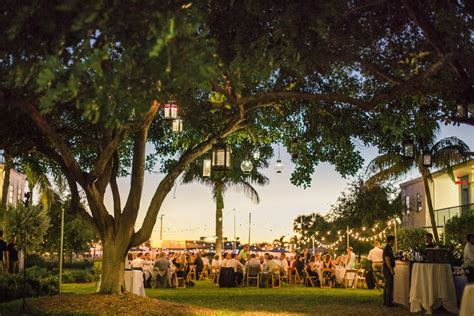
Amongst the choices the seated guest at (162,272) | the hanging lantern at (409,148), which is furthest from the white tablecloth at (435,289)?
the seated guest at (162,272)

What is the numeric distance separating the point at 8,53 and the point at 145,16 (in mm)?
2055

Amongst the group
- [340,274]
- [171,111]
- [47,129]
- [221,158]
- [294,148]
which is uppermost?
[171,111]

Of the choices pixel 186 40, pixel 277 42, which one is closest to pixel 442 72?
pixel 277 42

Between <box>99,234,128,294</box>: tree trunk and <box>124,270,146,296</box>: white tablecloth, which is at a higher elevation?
<box>99,234,128,294</box>: tree trunk

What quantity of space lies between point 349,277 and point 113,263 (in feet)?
42.7

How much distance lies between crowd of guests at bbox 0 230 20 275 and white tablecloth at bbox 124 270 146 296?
4.71 metres

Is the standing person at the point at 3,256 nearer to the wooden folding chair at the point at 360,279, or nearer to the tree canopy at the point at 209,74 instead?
the tree canopy at the point at 209,74

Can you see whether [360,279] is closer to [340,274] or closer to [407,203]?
[340,274]

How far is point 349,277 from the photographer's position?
25.9 meters

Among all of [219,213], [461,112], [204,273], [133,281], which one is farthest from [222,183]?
[461,112]

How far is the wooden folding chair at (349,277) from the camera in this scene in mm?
25234

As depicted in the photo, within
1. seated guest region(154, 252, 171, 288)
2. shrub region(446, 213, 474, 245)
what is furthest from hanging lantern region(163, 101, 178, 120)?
shrub region(446, 213, 474, 245)

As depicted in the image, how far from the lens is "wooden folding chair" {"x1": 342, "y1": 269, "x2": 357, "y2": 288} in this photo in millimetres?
25234

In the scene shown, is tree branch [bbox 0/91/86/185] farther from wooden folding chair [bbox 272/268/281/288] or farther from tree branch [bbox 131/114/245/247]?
wooden folding chair [bbox 272/268/281/288]
